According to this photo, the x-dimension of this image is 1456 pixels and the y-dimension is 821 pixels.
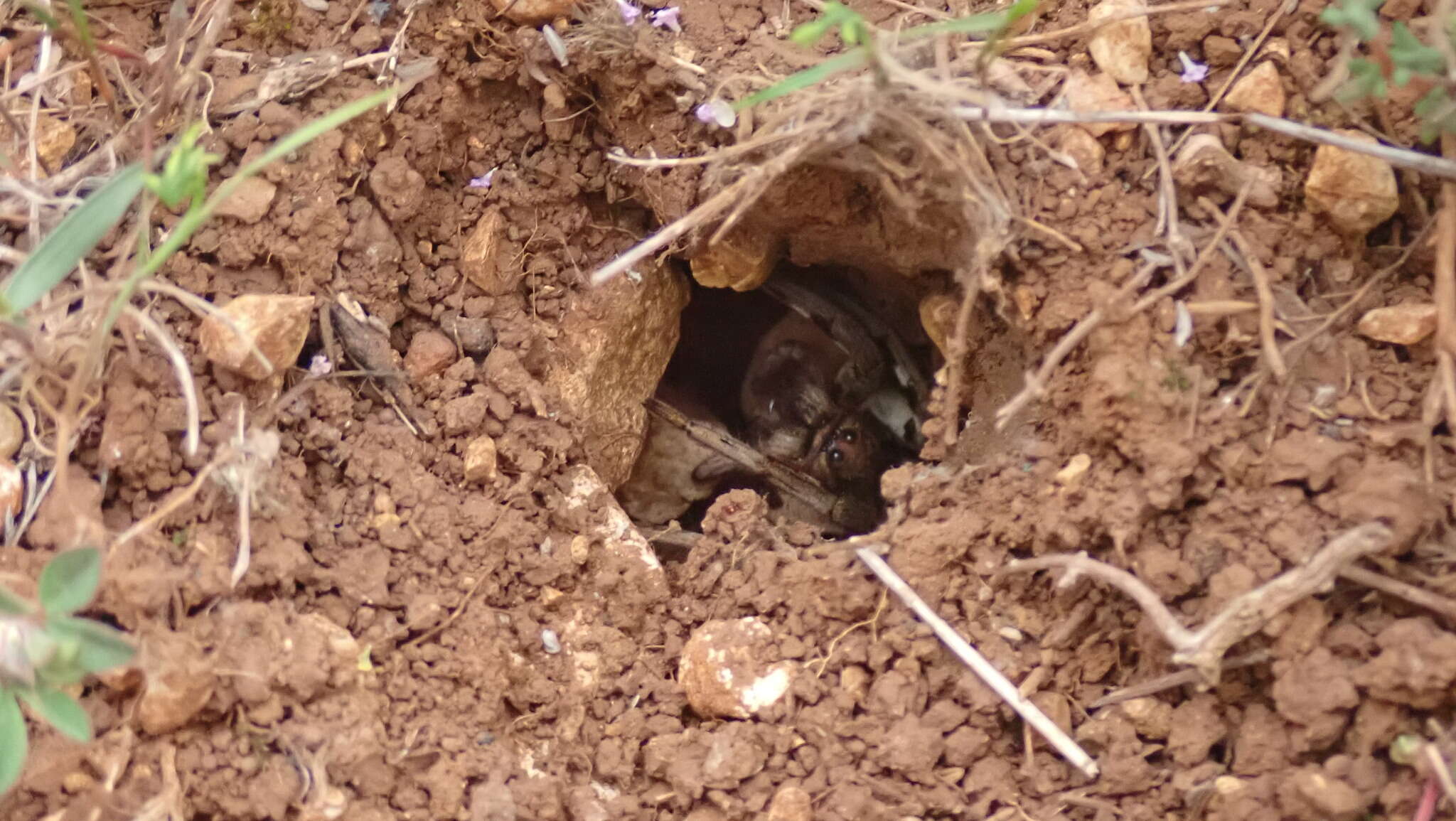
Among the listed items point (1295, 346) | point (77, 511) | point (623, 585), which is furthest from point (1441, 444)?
point (77, 511)

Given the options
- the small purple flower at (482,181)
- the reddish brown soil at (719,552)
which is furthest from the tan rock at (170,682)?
the small purple flower at (482,181)

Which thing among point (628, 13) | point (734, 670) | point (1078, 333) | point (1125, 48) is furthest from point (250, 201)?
point (1125, 48)

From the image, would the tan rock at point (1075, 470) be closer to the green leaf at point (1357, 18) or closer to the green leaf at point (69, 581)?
the green leaf at point (1357, 18)

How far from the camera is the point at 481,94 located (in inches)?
Answer: 81.7

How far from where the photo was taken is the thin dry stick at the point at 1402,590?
56.7 inches

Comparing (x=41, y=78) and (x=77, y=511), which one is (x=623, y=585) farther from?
(x=41, y=78)

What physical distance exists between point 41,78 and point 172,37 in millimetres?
231

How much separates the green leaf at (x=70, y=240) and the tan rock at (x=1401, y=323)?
173 centimetres

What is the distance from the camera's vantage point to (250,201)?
1.77m

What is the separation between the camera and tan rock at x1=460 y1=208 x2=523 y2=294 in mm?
2074

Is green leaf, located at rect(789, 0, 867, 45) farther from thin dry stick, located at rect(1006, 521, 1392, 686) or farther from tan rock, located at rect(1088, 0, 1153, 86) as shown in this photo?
thin dry stick, located at rect(1006, 521, 1392, 686)

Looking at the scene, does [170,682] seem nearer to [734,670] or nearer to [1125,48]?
[734,670]

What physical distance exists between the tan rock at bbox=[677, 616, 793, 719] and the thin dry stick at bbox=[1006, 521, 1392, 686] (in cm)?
60

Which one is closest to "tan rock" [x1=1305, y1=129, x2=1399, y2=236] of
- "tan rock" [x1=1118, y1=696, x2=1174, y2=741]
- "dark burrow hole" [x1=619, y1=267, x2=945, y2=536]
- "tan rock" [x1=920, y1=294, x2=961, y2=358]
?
"tan rock" [x1=920, y1=294, x2=961, y2=358]
